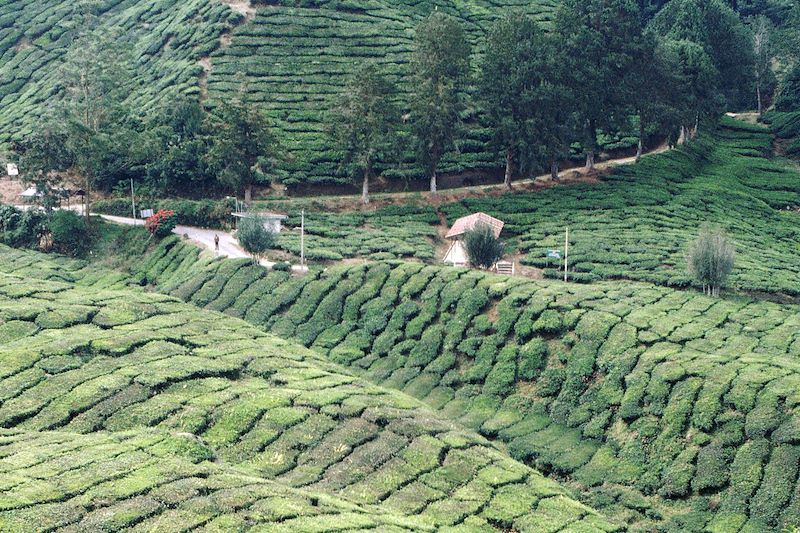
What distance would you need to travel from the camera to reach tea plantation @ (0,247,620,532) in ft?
103

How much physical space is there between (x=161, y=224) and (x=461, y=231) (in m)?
20.6

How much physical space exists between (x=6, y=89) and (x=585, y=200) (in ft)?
191

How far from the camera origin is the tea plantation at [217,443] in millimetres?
31250

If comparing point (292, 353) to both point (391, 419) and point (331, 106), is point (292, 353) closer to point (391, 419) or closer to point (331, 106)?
point (391, 419)

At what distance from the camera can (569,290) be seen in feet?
→ 182

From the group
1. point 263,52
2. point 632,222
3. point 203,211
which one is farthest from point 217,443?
point 263,52

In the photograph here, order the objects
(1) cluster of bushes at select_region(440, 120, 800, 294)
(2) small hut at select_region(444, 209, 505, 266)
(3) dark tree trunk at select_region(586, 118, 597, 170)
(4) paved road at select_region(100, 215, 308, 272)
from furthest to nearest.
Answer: (3) dark tree trunk at select_region(586, 118, 597, 170), (4) paved road at select_region(100, 215, 308, 272), (2) small hut at select_region(444, 209, 505, 266), (1) cluster of bushes at select_region(440, 120, 800, 294)

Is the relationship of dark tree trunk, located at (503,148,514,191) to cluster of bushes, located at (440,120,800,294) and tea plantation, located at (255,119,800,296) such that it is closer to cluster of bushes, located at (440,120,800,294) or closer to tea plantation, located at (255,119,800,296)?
tea plantation, located at (255,119,800,296)

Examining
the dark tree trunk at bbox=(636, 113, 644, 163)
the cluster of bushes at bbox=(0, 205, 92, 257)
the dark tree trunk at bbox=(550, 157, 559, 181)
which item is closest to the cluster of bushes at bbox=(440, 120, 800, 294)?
the dark tree trunk at bbox=(636, 113, 644, 163)

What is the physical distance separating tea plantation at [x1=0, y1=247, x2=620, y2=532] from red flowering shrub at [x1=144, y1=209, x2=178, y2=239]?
1784cm

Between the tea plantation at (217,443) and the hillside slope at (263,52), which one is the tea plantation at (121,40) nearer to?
the hillside slope at (263,52)

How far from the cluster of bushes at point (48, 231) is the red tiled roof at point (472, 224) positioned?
25.4 m

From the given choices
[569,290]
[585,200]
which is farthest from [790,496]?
[585,200]

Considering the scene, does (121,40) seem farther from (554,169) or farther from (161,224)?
(554,169)
